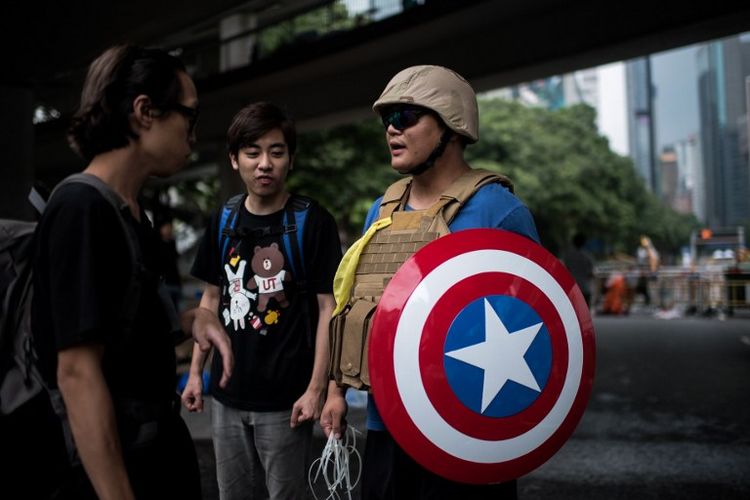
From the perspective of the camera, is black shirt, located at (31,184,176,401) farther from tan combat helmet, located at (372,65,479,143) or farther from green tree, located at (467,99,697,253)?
green tree, located at (467,99,697,253)

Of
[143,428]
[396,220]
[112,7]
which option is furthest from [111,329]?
[112,7]

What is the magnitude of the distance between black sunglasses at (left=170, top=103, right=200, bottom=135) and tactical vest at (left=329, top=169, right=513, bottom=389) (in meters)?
0.70

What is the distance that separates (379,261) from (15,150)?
13.4 meters

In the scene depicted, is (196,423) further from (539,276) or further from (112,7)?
(112,7)

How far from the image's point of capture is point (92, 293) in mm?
1434

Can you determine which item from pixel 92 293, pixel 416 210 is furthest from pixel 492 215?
pixel 92 293

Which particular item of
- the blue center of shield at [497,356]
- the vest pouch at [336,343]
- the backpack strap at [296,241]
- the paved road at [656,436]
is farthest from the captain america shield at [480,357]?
the paved road at [656,436]

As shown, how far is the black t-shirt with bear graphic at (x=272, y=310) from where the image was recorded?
2.76 meters

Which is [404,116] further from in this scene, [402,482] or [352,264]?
[402,482]

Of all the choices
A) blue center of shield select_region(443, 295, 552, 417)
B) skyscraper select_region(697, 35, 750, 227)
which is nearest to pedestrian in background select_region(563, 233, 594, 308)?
blue center of shield select_region(443, 295, 552, 417)

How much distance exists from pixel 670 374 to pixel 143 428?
9157mm

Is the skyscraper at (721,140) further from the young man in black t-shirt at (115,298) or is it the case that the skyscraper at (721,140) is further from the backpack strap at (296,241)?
the young man in black t-shirt at (115,298)

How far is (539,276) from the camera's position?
2021 mm

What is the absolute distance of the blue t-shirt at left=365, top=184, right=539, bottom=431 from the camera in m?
2.13
